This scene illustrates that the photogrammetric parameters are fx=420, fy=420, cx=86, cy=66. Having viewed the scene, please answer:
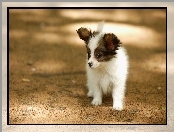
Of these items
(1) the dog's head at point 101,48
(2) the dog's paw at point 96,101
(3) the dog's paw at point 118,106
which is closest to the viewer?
(1) the dog's head at point 101,48

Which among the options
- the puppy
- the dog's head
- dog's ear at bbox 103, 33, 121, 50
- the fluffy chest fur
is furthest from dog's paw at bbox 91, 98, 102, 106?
dog's ear at bbox 103, 33, 121, 50

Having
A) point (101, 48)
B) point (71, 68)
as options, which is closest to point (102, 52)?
point (101, 48)

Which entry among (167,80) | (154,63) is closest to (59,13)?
(154,63)

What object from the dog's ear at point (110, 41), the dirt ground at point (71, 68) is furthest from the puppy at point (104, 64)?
the dirt ground at point (71, 68)

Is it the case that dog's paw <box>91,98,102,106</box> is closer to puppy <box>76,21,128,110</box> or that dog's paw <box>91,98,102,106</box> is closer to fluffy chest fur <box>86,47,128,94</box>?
puppy <box>76,21,128,110</box>

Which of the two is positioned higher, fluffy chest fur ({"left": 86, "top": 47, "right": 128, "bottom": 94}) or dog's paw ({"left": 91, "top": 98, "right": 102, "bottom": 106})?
fluffy chest fur ({"left": 86, "top": 47, "right": 128, "bottom": 94})

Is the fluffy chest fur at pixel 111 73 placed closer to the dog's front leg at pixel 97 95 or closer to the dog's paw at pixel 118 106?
the dog's front leg at pixel 97 95
